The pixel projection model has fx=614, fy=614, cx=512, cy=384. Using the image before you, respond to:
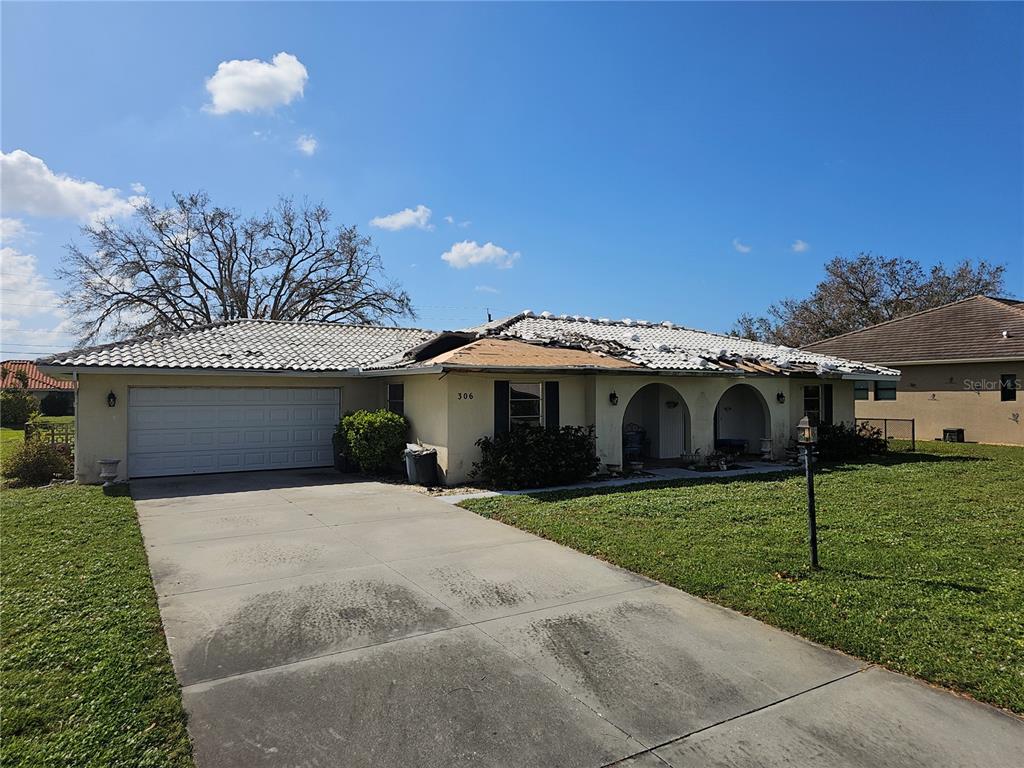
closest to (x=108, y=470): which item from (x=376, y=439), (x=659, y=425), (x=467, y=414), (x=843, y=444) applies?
(x=376, y=439)

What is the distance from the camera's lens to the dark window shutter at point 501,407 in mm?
12953

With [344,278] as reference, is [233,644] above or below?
below

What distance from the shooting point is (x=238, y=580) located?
617cm

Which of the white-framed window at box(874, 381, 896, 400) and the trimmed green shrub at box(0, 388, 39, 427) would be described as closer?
the white-framed window at box(874, 381, 896, 400)

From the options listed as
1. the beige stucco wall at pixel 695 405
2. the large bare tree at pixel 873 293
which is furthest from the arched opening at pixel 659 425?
the large bare tree at pixel 873 293

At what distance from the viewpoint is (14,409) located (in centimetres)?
3116

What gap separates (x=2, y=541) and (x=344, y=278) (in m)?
30.0

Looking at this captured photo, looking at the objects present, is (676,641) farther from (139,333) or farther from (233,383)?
(139,333)

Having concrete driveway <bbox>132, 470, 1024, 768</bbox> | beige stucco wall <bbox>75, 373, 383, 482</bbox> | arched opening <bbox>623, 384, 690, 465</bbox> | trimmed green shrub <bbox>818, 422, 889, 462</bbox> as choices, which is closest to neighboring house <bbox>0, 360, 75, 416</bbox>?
beige stucco wall <bbox>75, 373, 383, 482</bbox>

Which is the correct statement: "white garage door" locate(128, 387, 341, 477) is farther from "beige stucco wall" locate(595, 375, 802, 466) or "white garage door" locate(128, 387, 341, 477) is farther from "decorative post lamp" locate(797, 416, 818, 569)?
"decorative post lamp" locate(797, 416, 818, 569)

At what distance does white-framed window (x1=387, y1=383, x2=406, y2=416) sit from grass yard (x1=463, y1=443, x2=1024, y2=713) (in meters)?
4.85

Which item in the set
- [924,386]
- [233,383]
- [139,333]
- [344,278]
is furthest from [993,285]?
[139,333]

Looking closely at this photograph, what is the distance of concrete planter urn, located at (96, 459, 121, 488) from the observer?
12219mm

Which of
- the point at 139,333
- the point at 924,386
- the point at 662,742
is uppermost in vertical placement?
the point at 139,333
